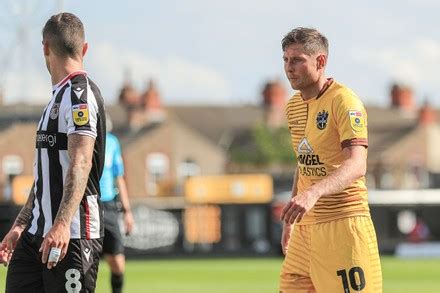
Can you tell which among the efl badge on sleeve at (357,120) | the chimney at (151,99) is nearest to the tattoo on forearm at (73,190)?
the efl badge on sleeve at (357,120)

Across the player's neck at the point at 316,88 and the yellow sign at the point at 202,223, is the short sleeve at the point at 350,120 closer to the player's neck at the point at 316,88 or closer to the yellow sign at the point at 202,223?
the player's neck at the point at 316,88

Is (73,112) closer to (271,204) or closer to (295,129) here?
(295,129)

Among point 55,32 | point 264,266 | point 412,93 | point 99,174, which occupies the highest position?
point 412,93

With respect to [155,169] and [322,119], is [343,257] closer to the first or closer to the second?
[322,119]

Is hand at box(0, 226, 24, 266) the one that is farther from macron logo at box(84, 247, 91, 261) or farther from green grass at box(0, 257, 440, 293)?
green grass at box(0, 257, 440, 293)

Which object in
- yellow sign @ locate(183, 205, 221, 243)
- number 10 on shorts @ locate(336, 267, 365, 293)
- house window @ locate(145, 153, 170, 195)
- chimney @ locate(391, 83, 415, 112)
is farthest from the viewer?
chimney @ locate(391, 83, 415, 112)

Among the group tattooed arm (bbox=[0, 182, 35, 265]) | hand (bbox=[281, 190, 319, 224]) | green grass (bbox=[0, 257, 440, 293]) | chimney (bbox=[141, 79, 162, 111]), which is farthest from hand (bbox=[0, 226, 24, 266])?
chimney (bbox=[141, 79, 162, 111])

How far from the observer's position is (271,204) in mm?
41750

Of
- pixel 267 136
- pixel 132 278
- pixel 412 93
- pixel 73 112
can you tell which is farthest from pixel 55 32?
pixel 412 93

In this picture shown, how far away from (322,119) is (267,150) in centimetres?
9782

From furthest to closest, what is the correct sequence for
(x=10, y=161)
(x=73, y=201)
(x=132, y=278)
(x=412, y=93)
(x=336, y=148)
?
(x=412, y=93)
(x=10, y=161)
(x=132, y=278)
(x=336, y=148)
(x=73, y=201)

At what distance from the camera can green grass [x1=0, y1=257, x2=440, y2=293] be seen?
75.6ft

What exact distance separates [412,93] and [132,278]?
9690 centimetres

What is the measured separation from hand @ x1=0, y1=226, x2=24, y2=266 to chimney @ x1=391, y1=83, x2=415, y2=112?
115 meters
